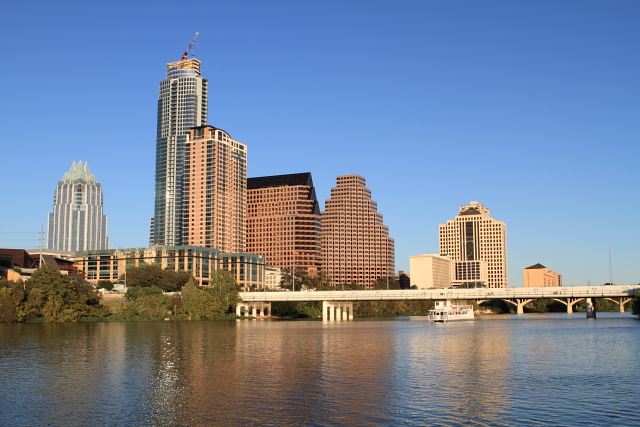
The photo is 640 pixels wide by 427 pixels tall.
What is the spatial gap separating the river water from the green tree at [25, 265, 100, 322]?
60335 millimetres

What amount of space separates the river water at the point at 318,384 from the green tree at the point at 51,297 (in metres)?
60.3

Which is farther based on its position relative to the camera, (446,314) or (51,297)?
(446,314)

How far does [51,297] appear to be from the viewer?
503 feet

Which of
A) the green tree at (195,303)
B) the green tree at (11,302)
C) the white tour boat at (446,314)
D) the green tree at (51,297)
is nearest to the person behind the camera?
the green tree at (11,302)

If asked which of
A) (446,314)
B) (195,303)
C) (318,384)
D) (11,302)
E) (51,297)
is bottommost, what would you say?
(318,384)

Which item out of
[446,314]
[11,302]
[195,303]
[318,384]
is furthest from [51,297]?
[318,384]

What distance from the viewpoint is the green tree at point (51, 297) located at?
151 m

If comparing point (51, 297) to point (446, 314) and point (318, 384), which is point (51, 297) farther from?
point (318, 384)

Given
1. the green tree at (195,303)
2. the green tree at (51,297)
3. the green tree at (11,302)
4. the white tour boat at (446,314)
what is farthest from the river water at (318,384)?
the green tree at (195,303)

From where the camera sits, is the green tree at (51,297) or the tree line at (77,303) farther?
the green tree at (51,297)

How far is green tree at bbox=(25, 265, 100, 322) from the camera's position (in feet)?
497

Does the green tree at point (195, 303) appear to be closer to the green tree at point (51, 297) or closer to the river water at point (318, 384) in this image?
the green tree at point (51, 297)

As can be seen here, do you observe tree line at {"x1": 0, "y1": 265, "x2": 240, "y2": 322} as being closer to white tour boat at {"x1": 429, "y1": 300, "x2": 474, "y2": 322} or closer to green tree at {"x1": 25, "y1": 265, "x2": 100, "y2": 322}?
green tree at {"x1": 25, "y1": 265, "x2": 100, "y2": 322}

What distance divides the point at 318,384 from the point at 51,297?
11593 cm
